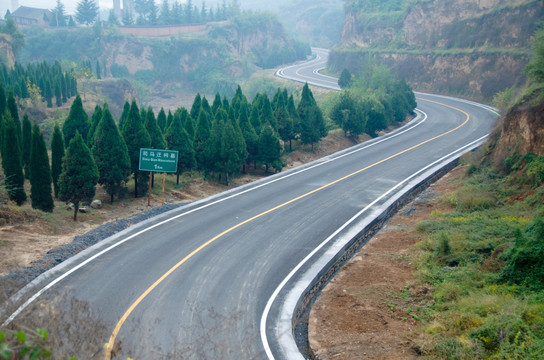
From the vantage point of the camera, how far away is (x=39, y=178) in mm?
19500

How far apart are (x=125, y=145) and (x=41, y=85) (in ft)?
132

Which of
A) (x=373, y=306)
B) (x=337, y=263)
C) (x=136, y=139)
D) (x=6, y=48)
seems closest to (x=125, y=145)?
(x=136, y=139)

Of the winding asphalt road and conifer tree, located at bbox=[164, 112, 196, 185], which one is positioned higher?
conifer tree, located at bbox=[164, 112, 196, 185]

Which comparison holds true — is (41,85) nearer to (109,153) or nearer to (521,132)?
(109,153)

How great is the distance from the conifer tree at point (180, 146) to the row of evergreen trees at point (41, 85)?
102 feet

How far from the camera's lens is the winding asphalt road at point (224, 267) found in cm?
1119

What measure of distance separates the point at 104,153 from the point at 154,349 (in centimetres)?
1279

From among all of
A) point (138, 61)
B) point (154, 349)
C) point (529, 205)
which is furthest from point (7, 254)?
point (138, 61)

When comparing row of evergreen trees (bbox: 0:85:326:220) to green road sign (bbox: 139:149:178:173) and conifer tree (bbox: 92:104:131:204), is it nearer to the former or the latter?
conifer tree (bbox: 92:104:131:204)

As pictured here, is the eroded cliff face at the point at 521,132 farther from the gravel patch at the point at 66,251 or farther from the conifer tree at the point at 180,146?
the gravel patch at the point at 66,251

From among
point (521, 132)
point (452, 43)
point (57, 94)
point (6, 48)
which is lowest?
point (57, 94)

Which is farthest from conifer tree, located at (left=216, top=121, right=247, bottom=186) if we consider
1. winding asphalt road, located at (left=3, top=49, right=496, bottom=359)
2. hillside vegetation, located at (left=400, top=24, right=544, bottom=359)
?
hillside vegetation, located at (left=400, top=24, right=544, bottom=359)

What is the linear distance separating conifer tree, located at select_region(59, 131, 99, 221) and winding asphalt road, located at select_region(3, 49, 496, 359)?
3060 mm

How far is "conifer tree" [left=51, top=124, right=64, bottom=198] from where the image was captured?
21.5 metres
